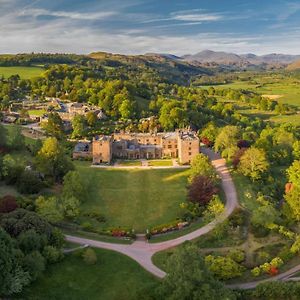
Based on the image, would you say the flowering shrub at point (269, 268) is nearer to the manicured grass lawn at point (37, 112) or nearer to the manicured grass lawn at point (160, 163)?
the manicured grass lawn at point (160, 163)

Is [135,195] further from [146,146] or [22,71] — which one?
[22,71]

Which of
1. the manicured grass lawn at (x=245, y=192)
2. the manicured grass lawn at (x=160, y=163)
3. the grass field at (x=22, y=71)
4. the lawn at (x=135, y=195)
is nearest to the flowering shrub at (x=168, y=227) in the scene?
the lawn at (x=135, y=195)

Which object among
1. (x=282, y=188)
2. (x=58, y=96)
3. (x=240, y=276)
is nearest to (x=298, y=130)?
(x=282, y=188)

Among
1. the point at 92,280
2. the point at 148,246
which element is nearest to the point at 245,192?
the point at 148,246

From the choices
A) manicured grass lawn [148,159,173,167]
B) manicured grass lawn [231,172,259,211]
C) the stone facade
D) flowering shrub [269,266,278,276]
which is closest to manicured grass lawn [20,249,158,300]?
flowering shrub [269,266,278,276]

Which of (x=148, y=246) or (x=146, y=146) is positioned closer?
(x=148, y=246)

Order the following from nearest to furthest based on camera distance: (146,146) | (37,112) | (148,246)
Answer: (148,246) → (146,146) → (37,112)

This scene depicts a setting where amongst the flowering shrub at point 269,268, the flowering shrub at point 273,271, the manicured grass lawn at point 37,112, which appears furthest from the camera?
the manicured grass lawn at point 37,112
